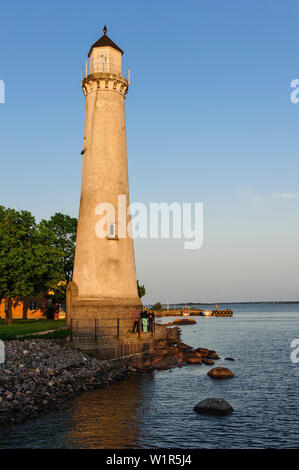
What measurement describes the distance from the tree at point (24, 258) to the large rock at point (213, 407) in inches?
900

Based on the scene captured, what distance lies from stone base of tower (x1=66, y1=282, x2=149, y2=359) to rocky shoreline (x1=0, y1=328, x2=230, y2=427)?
85 centimetres

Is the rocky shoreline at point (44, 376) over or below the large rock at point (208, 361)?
over

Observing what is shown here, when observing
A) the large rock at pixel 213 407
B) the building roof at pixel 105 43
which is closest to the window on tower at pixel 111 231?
the building roof at pixel 105 43

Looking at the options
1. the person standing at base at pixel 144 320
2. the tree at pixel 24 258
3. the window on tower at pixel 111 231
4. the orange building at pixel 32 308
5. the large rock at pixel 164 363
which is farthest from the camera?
the orange building at pixel 32 308

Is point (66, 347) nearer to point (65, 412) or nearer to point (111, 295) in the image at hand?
point (111, 295)

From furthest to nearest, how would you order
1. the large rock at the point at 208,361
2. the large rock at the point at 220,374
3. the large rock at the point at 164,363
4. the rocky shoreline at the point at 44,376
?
1. the large rock at the point at 208,361
2. the large rock at the point at 164,363
3. the large rock at the point at 220,374
4. the rocky shoreline at the point at 44,376

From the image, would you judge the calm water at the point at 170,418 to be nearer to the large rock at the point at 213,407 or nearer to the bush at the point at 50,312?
the large rock at the point at 213,407

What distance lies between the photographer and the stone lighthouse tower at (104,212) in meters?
33.2

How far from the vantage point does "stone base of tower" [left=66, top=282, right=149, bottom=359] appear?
3089 cm

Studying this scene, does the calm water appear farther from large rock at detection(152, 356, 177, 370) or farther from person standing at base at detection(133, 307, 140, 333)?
person standing at base at detection(133, 307, 140, 333)

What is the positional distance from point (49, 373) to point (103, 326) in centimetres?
909

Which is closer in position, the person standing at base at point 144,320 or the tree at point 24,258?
the person standing at base at point 144,320
